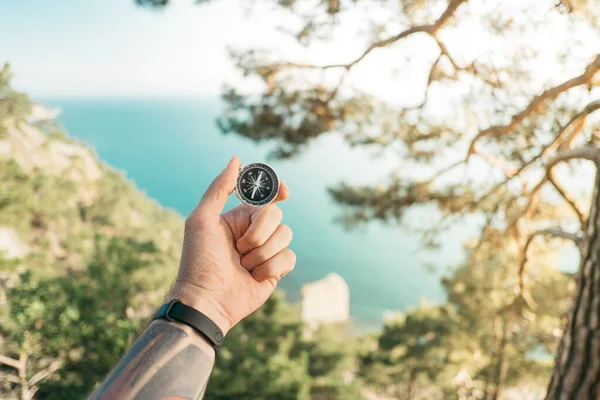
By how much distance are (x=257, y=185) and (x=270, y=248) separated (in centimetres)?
30

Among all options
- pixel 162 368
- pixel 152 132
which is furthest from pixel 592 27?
pixel 152 132

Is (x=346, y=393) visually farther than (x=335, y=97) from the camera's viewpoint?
Yes

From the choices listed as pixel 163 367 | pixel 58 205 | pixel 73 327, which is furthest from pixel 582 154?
pixel 58 205

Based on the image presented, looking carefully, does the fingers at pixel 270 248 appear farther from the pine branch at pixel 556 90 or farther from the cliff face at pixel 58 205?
the cliff face at pixel 58 205

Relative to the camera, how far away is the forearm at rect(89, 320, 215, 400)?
1.10 m

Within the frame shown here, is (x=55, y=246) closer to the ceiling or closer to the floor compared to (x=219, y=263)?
closer to the ceiling

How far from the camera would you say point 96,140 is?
144125 millimetres

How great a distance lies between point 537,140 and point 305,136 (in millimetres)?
2538

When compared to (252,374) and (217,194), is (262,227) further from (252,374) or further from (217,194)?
(252,374)

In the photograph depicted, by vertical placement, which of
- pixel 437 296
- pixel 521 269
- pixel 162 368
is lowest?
pixel 162 368

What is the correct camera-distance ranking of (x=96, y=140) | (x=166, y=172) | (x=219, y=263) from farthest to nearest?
1. (x=96, y=140)
2. (x=166, y=172)
3. (x=219, y=263)

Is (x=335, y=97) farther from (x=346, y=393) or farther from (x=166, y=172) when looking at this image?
(x=166, y=172)

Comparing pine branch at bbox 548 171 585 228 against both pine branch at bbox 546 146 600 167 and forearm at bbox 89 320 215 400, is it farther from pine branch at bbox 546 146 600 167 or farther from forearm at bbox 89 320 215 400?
forearm at bbox 89 320 215 400

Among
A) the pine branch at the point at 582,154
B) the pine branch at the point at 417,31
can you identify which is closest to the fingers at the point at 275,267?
the pine branch at the point at 582,154
